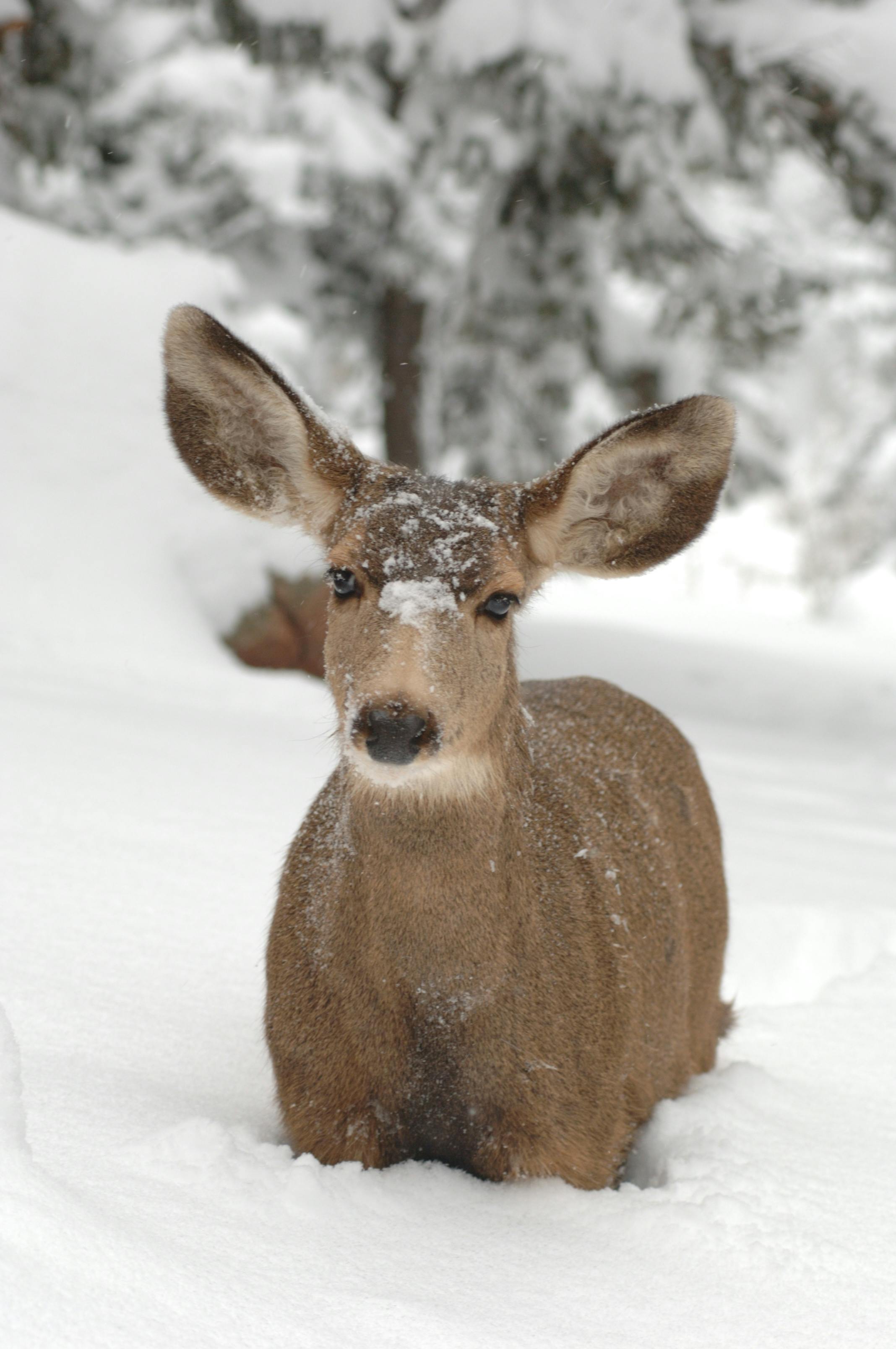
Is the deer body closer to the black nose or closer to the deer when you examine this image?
the deer

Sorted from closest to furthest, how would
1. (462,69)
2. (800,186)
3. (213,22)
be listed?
(462,69), (213,22), (800,186)

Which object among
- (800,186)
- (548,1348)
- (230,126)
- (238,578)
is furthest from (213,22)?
(548,1348)

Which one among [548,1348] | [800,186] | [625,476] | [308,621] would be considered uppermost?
[800,186]

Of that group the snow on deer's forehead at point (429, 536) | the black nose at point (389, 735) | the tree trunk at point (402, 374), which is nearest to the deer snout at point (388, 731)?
the black nose at point (389, 735)

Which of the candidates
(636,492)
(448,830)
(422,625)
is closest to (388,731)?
(422,625)

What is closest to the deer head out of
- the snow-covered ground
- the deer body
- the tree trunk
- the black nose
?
the black nose

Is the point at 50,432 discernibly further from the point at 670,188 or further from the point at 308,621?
the point at 670,188

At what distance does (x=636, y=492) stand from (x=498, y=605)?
0.56 meters

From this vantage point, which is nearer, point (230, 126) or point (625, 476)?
point (625, 476)

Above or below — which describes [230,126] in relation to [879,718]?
above

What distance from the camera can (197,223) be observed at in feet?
52.0

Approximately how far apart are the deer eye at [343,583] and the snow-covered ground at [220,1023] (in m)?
0.74

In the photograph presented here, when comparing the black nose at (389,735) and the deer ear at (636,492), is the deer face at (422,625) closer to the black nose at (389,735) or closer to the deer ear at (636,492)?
the black nose at (389,735)

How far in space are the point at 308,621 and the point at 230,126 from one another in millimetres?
6333
